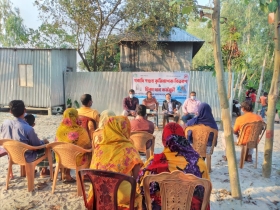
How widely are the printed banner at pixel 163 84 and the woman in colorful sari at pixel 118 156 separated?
745 cm

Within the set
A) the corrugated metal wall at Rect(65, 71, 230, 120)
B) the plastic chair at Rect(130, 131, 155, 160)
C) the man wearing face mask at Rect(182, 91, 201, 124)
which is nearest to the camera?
the plastic chair at Rect(130, 131, 155, 160)

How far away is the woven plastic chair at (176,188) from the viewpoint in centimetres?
208

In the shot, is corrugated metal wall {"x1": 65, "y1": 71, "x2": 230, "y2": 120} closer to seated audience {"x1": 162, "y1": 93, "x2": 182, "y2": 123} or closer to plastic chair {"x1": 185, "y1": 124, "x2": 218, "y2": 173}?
seated audience {"x1": 162, "y1": 93, "x2": 182, "y2": 123}

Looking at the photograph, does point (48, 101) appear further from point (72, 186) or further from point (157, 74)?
point (72, 186)

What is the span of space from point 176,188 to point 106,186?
0.63 m

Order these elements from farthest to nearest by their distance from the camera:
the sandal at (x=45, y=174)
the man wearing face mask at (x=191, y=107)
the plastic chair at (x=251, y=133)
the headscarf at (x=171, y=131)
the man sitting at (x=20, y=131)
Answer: the man wearing face mask at (x=191, y=107) → the plastic chair at (x=251, y=133) → the sandal at (x=45, y=174) → the man sitting at (x=20, y=131) → the headscarf at (x=171, y=131)

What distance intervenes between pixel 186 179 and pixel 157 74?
8.36 metres

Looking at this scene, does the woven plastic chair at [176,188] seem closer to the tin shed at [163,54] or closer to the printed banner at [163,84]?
the printed banner at [163,84]

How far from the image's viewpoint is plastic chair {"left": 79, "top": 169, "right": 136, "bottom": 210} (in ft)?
7.20

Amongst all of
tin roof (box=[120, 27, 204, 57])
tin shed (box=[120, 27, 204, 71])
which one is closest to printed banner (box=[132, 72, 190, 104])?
tin roof (box=[120, 27, 204, 57])

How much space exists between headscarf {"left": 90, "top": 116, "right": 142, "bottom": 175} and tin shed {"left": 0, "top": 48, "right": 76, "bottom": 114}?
380 inches

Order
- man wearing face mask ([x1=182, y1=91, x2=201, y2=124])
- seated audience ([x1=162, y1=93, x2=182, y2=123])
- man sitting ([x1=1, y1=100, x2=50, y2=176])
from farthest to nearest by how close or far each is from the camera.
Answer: seated audience ([x1=162, y1=93, x2=182, y2=123]), man wearing face mask ([x1=182, y1=91, x2=201, y2=124]), man sitting ([x1=1, y1=100, x2=50, y2=176])

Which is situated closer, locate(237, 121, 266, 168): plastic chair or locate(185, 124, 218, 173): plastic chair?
locate(185, 124, 218, 173): plastic chair

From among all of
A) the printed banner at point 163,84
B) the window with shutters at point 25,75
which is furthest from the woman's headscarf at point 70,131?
the window with shutters at point 25,75
